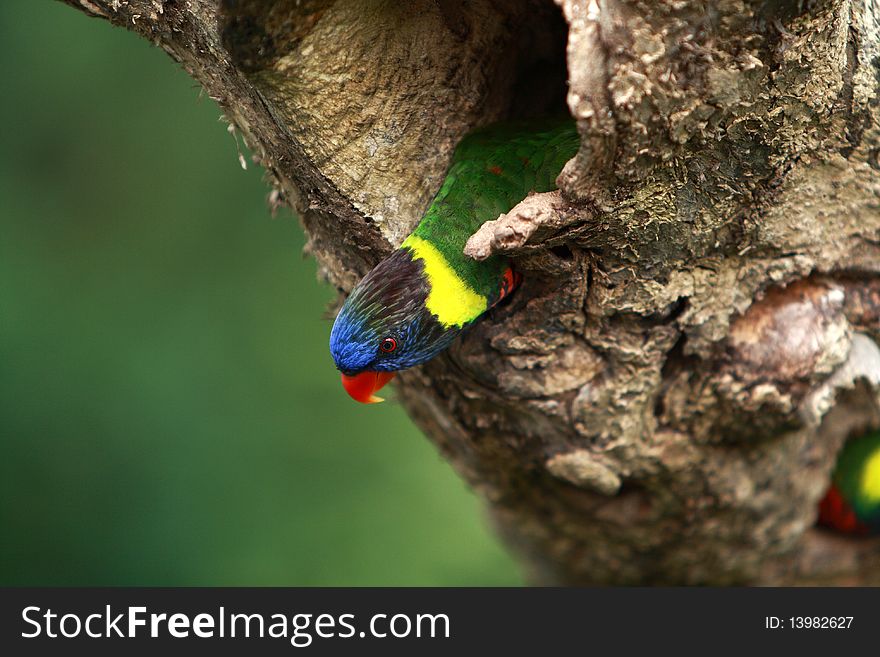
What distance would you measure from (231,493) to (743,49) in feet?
10.1

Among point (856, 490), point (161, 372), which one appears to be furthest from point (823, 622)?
point (161, 372)

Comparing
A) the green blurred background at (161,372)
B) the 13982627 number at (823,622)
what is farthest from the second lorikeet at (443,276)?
the green blurred background at (161,372)

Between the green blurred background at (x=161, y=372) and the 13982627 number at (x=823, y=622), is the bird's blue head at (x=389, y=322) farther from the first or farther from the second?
the green blurred background at (x=161, y=372)

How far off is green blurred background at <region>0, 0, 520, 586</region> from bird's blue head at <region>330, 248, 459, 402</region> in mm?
2215

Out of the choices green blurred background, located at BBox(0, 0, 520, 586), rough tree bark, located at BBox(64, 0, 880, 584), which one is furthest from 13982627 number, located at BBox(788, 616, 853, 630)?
green blurred background, located at BBox(0, 0, 520, 586)

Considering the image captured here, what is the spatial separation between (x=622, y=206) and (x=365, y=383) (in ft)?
2.19

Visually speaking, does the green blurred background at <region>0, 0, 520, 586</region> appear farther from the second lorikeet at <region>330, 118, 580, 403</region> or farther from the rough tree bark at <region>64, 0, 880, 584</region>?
the second lorikeet at <region>330, 118, 580, 403</region>

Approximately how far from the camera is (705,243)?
5.41 feet

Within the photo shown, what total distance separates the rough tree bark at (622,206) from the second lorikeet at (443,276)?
10 cm

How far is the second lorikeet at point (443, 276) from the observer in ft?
5.12

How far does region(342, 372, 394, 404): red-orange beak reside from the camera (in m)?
1.66

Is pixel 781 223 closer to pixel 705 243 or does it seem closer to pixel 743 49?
pixel 705 243

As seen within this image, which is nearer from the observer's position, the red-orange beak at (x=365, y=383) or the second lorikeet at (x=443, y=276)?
the second lorikeet at (x=443, y=276)

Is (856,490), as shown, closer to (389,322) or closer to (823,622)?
(823,622)
